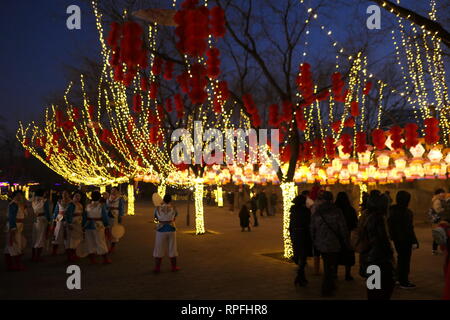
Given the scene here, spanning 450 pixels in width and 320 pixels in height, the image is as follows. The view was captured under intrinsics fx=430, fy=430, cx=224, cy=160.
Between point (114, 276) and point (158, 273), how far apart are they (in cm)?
90

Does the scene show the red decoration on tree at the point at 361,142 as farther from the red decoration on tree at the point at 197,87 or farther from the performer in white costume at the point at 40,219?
the performer in white costume at the point at 40,219

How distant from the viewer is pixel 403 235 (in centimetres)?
740

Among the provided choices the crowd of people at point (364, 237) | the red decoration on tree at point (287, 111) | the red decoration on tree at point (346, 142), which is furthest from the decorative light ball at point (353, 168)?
the crowd of people at point (364, 237)

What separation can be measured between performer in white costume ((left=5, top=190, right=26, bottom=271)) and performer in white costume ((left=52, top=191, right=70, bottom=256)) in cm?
169

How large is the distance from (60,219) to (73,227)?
68 cm

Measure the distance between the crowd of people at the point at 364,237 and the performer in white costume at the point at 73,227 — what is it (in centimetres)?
581

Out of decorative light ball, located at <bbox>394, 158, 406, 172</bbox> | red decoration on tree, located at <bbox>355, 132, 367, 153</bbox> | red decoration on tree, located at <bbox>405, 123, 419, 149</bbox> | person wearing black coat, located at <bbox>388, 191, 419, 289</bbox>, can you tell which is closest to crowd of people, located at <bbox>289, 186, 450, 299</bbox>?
person wearing black coat, located at <bbox>388, 191, 419, 289</bbox>

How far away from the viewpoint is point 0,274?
29.6ft

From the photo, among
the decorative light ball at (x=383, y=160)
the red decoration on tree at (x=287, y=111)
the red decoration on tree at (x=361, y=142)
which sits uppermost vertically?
the red decoration on tree at (x=287, y=111)

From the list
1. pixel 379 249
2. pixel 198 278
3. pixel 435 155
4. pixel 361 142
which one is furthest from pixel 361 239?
pixel 435 155

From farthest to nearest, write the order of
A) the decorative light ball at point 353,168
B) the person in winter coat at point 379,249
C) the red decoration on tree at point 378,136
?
the decorative light ball at point 353,168 → the red decoration on tree at point 378,136 → the person in winter coat at point 379,249

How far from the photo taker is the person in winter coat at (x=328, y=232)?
662 cm

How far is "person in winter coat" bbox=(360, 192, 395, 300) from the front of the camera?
5168 mm

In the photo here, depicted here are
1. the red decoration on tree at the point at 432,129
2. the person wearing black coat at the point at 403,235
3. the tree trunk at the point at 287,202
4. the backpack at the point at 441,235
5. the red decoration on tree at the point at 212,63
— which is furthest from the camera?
the red decoration on tree at the point at 432,129
